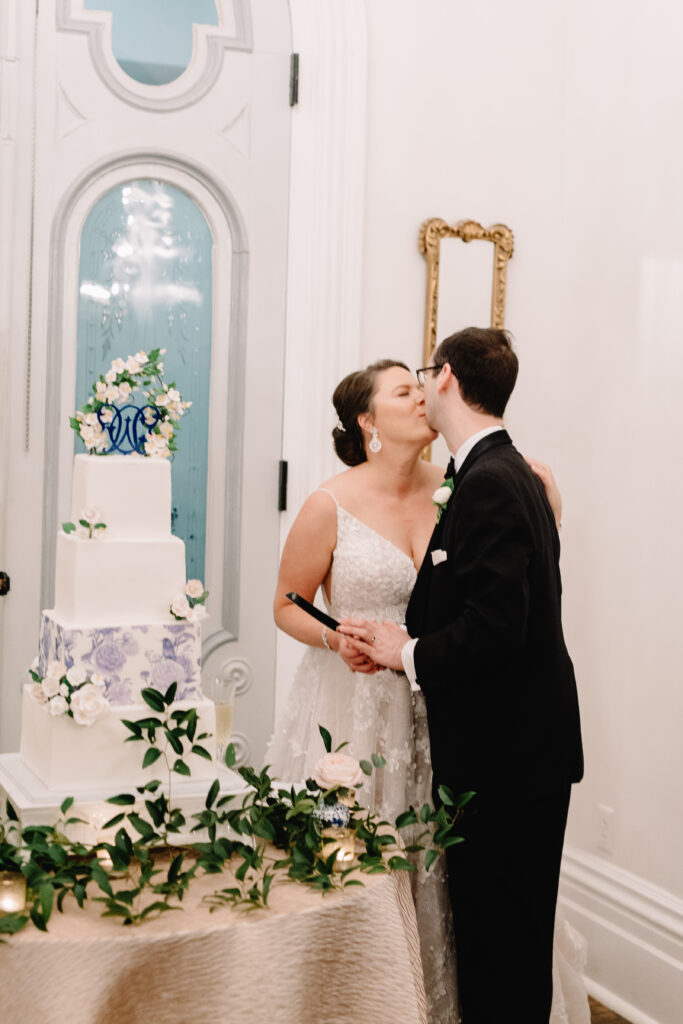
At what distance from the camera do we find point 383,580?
2.54 meters

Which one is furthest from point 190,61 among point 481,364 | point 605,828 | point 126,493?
point 605,828

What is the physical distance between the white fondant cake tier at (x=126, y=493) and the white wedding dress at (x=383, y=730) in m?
0.70

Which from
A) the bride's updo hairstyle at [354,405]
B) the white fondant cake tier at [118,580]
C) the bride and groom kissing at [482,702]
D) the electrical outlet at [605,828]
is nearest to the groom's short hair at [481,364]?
the bride and groom kissing at [482,702]

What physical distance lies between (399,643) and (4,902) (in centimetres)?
102

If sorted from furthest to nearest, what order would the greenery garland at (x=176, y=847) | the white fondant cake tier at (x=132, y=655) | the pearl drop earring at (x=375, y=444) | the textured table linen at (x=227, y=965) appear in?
the pearl drop earring at (x=375, y=444) → the white fondant cake tier at (x=132, y=655) → the greenery garland at (x=176, y=847) → the textured table linen at (x=227, y=965)

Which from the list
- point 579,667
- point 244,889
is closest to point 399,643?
point 244,889

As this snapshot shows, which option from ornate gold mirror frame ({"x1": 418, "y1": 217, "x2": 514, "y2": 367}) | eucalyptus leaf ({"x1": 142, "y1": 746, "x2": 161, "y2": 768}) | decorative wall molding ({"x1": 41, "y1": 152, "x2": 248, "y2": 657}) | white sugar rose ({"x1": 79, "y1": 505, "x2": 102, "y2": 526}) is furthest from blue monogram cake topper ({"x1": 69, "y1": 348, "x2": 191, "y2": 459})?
ornate gold mirror frame ({"x1": 418, "y1": 217, "x2": 514, "y2": 367})

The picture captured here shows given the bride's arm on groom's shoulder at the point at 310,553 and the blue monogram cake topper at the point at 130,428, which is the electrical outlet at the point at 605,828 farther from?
the blue monogram cake topper at the point at 130,428

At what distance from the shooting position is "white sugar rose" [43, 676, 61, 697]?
70.6 inches

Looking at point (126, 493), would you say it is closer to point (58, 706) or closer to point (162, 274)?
point (58, 706)

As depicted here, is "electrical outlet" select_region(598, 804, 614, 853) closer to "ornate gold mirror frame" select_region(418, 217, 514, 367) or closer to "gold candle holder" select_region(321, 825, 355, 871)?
"ornate gold mirror frame" select_region(418, 217, 514, 367)

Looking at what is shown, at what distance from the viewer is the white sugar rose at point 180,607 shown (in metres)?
1.91

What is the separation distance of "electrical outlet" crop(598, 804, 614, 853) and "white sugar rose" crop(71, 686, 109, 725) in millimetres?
1941

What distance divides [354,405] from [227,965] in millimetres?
1514
